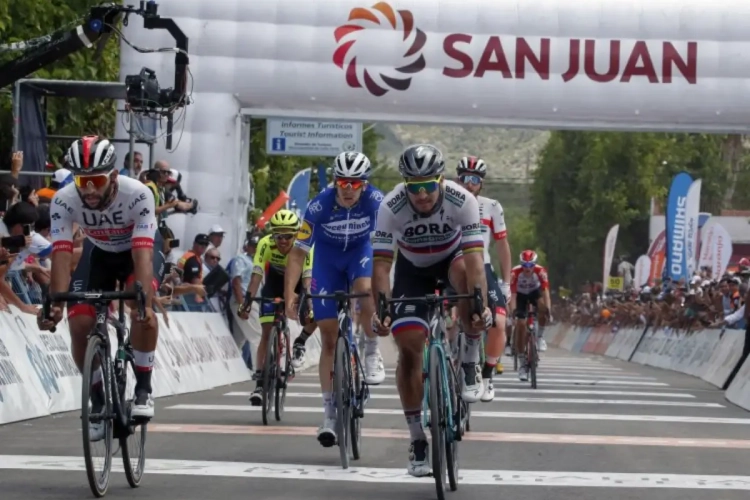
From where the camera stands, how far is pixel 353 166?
37.0ft

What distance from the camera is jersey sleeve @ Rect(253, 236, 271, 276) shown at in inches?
615

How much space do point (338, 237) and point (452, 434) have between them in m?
3.04

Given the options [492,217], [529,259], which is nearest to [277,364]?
[492,217]

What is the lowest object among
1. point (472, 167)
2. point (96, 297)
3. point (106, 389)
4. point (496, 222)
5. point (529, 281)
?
point (106, 389)

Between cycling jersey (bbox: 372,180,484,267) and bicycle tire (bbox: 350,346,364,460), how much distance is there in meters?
1.71

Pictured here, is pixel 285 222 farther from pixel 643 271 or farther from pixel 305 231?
pixel 643 271

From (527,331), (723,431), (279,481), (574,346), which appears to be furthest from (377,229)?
(574,346)

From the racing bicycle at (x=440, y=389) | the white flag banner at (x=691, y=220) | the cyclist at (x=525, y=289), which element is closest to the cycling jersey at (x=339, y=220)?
the racing bicycle at (x=440, y=389)

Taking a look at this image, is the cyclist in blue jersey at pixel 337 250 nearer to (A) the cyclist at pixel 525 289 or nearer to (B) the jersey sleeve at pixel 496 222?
(B) the jersey sleeve at pixel 496 222

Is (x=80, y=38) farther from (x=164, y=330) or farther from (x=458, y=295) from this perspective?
(x=458, y=295)

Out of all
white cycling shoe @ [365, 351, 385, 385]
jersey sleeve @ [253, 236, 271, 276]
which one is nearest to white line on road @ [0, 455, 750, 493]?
white cycling shoe @ [365, 351, 385, 385]

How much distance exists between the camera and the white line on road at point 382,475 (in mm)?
9719

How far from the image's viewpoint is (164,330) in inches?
742

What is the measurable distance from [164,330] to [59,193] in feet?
31.8
